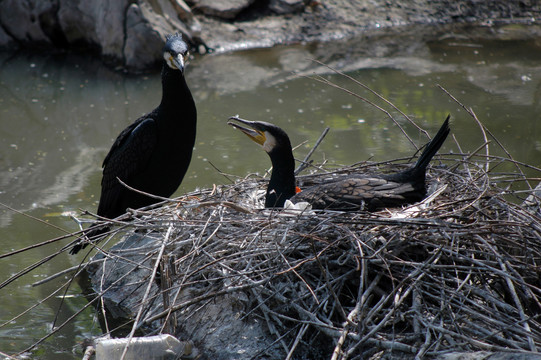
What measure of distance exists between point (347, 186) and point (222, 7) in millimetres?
8631

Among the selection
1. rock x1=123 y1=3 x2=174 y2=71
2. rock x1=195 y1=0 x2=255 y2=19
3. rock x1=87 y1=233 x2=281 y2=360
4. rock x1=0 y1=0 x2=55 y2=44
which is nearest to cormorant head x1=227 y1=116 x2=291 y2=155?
rock x1=87 y1=233 x2=281 y2=360

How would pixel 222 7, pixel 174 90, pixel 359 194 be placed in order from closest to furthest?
pixel 359 194, pixel 174 90, pixel 222 7

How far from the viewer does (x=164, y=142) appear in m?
4.75

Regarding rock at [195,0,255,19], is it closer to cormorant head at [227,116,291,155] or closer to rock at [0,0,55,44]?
rock at [0,0,55,44]

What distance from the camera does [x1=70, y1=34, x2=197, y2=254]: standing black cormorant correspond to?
184 inches

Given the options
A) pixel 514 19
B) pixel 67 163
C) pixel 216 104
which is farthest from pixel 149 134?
pixel 514 19

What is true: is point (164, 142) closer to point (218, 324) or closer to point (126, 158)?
point (126, 158)

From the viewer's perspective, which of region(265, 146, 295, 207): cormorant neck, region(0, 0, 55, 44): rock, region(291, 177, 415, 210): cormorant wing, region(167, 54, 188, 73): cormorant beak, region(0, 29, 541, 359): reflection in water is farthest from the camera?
region(0, 0, 55, 44): rock

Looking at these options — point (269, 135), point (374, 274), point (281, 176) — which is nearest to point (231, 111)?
point (269, 135)

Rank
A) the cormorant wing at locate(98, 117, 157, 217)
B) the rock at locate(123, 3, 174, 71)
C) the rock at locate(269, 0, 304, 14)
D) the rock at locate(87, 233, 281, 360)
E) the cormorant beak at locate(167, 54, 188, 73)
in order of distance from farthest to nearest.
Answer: the rock at locate(269, 0, 304, 14) < the rock at locate(123, 3, 174, 71) < the cormorant wing at locate(98, 117, 157, 217) < the cormorant beak at locate(167, 54, 188, 73) < the rock at locate(87, 233, 281, 360)

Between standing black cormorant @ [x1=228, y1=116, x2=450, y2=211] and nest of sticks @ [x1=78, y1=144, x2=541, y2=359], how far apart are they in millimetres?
244

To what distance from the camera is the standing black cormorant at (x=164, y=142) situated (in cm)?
468

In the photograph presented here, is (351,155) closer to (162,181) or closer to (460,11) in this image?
(162,181)

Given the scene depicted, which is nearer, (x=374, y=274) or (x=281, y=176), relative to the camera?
(x=374, y=274)
